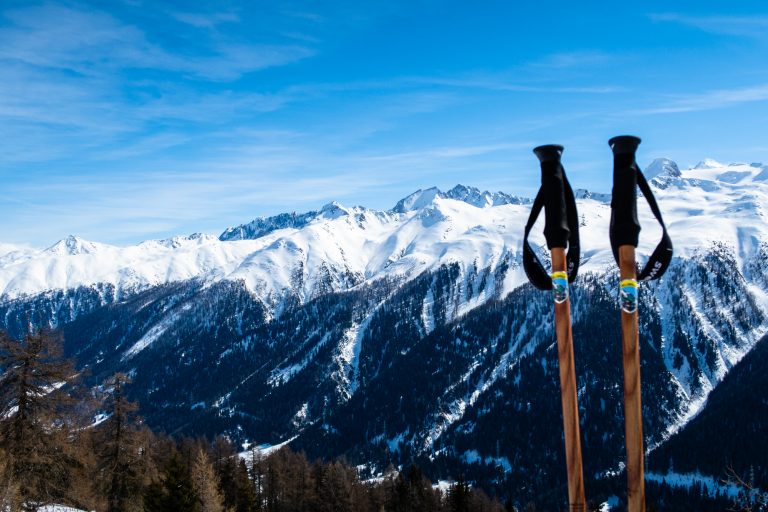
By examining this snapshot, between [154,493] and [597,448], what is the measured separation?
190030mm

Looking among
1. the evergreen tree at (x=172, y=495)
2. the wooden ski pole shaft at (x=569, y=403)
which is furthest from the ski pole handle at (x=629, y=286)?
the evergreen tree at (x=172, y=495)

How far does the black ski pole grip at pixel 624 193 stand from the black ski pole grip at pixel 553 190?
0.49 m

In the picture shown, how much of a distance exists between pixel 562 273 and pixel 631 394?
136 cm

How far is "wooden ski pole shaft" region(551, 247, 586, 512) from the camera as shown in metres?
6.07

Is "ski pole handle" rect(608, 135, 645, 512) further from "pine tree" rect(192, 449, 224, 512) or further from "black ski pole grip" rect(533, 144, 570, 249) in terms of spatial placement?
"pine tree" rect(192, 449, 224, 512)

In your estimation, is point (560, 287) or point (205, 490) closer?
point (560, 287)

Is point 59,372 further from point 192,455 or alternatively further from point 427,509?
point 192,455

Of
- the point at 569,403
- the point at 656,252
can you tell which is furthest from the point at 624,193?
the point at 569,403

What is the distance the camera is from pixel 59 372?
24531 mm

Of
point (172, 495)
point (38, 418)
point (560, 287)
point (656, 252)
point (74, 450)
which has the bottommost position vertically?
point (172, 495)

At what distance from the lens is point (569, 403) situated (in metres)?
6.17

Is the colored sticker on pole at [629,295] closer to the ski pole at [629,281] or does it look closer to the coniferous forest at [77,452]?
the ski pole at [629,281]

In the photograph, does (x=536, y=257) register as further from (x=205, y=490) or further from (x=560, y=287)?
(x=205, y=490)

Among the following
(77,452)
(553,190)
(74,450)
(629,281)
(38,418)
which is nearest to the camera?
(629,281)
